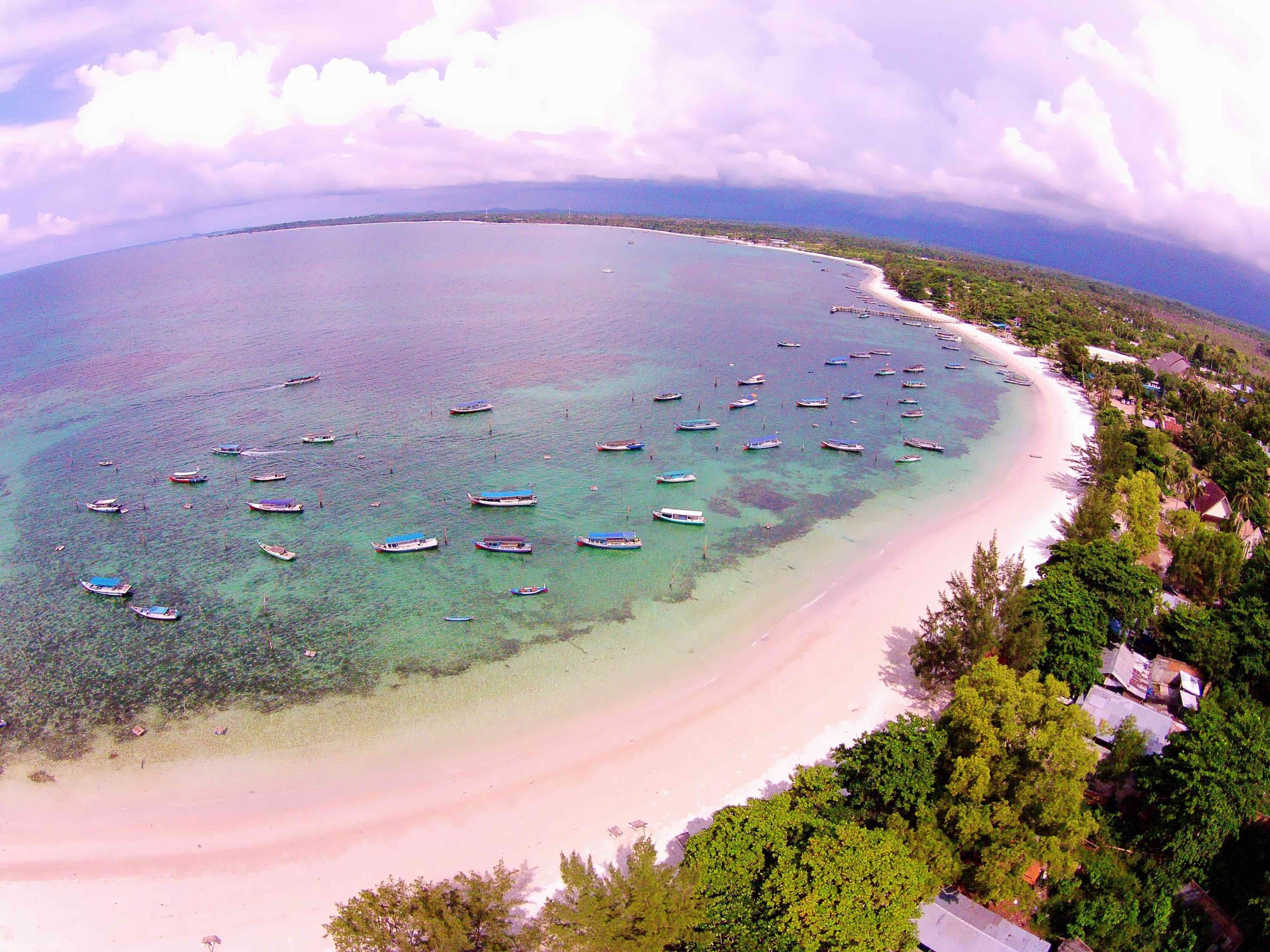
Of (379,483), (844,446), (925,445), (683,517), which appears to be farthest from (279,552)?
(925,445)

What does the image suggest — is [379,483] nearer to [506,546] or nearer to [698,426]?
[506,546]

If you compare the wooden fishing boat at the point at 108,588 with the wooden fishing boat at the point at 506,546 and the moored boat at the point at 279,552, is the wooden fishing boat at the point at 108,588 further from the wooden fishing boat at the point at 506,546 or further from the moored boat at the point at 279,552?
the wooden fishing boat at the point at 506,546

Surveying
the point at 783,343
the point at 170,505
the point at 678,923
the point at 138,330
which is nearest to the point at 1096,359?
the point at 783,343

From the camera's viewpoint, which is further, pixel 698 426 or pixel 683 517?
pixel 698 426

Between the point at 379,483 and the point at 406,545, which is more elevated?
the point at 379,483

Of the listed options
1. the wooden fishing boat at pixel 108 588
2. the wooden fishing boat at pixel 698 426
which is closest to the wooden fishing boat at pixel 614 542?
the wooden fishing boat at pixel 698 426

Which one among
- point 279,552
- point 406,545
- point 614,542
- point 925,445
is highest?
point 925,445

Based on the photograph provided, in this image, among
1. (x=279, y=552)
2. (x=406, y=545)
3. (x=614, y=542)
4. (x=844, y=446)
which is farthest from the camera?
(x=844, y=446)

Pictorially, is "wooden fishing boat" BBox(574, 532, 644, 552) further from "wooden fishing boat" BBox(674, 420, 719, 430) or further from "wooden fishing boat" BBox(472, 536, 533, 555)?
"wooden fishing boat" BBox(674, 420, 719, 430)

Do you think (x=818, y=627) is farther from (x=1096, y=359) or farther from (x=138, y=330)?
(x=138, y=330)
